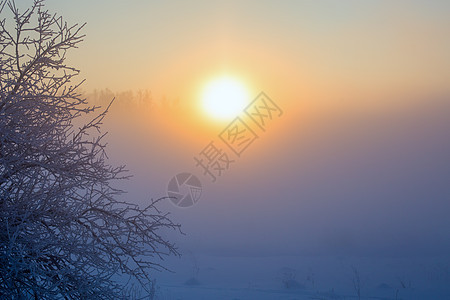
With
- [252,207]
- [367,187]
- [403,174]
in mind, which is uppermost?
[403,174]

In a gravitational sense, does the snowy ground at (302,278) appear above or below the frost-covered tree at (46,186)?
above

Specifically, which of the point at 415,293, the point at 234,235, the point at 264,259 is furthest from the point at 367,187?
the point at 415,293

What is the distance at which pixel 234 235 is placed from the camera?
22.2m

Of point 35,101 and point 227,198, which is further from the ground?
point 227,198

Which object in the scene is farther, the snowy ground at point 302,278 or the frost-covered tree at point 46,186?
the snowy ground at point 302,278

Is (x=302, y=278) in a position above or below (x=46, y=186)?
above

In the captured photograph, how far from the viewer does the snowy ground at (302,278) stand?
1009 centimetres

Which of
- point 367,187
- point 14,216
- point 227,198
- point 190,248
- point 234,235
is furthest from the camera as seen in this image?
point 367,187

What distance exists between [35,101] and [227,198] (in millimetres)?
28633

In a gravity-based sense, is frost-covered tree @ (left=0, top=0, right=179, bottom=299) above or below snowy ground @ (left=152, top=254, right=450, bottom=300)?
below

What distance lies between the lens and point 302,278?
501 inches

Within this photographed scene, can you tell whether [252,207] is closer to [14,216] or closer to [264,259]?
[264,259]

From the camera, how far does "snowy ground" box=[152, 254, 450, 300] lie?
33.1 ft

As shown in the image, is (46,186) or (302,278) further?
(302,278)
